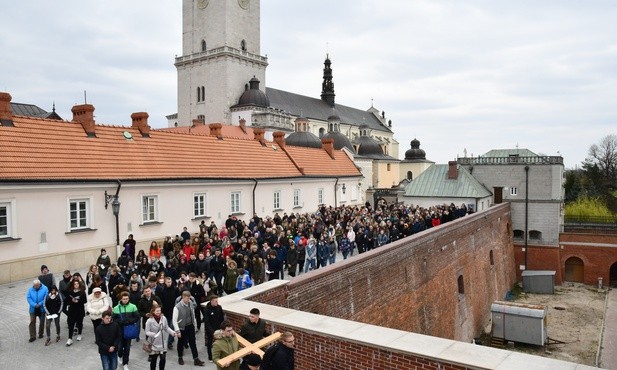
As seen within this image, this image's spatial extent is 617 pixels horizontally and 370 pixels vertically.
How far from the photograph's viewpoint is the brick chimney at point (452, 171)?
117 ft

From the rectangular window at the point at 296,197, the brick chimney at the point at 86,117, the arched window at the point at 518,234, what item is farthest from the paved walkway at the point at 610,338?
the brick chimney at the point at 86,117

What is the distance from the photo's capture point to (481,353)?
6.01 metres

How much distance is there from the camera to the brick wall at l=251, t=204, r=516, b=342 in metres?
11.1

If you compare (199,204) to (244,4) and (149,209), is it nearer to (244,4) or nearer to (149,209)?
(149,209)

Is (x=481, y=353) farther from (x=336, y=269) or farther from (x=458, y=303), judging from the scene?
(x=458, y=303)

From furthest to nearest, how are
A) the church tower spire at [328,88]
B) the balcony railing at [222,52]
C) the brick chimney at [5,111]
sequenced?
the church tower spire at [328,88]
the balcony railing at [222,52]
the brick chimney at [5,111]

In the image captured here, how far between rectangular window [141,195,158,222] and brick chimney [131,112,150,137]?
12.9 ft

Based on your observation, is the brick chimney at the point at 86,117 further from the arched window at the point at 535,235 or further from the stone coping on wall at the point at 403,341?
the arched window at the point at 535,235

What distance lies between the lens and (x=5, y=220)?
47.2 ft

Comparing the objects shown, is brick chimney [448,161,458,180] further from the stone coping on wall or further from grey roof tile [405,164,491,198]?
the stone coping on wall

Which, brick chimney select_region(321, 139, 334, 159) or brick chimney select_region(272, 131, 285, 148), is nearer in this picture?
brick chimney select_region(272, 131, 285, 148)

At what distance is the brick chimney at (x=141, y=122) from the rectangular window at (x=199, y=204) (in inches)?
144

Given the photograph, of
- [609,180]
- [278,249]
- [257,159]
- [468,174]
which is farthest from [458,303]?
[609,180]

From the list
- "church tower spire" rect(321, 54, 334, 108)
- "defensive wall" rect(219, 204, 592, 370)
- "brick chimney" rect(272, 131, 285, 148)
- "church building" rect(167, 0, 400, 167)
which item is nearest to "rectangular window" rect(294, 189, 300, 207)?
"brick chimney" rect(272, 131, 285, 148)
